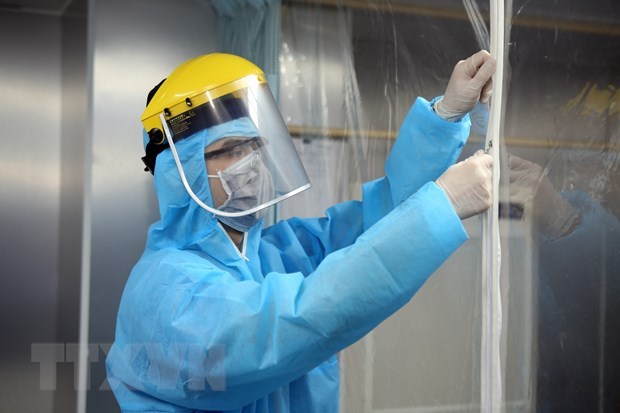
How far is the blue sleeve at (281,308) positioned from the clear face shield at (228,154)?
135 mm

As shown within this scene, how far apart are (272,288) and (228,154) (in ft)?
0.95

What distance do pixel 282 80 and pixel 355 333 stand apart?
36.6 inches

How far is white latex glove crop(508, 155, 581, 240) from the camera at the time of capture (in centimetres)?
90

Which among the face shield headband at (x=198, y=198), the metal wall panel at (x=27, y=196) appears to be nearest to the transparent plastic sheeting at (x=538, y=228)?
the face shield headband at (x=198, y=198)

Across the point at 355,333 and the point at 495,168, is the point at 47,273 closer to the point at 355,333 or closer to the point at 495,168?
the point at 355,333

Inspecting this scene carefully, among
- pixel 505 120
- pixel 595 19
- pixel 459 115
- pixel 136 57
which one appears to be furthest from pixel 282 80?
pixel 595 19

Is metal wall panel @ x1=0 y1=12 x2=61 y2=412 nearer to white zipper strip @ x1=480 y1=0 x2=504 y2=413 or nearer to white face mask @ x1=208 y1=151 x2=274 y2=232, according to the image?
white face mask @ x1=208 y1=151 x2=274 y2=232

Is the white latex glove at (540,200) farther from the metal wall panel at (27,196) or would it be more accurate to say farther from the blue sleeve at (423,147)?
the metal wall panel at (27,196)

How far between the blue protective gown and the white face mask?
1.4 inches

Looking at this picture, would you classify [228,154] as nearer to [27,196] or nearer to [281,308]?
[281,308]

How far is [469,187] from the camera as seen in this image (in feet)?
2.97

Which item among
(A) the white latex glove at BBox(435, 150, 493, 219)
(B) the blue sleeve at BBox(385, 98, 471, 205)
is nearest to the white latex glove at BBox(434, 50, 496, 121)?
(B) the blue sleeve at BBox(385, 98, 471, 205)

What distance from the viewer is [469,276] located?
43.9 inches

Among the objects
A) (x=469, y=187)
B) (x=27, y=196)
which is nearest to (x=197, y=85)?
(x=469, y=187)
